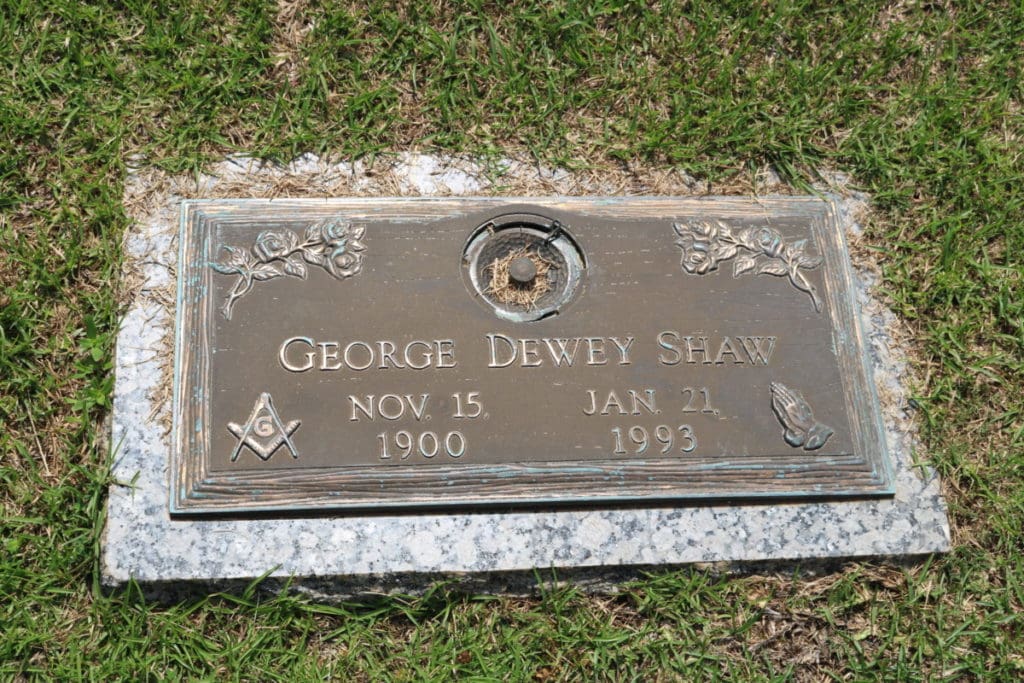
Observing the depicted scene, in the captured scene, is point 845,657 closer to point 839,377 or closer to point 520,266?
point 839,377

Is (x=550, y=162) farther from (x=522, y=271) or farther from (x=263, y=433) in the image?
(x=263, y=433)

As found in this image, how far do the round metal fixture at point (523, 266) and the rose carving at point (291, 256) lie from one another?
0.33m

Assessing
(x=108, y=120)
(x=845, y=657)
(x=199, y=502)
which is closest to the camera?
(x=199, y=502)

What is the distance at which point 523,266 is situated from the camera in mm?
2406

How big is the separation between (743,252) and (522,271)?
66 centimetres

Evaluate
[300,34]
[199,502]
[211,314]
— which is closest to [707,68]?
[300,34]

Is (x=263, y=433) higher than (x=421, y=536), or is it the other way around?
(x=263, y=433)

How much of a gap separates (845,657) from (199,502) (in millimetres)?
1832

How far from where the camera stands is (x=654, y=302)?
2.43 metres

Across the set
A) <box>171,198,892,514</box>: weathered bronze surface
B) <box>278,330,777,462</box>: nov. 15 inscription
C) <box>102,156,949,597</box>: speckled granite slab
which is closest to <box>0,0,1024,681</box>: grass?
<box>102,156,949,597</box>: speckled granite slab

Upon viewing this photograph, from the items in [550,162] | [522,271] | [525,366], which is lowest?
[525,366]

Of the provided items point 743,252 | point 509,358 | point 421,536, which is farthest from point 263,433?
point 743,252

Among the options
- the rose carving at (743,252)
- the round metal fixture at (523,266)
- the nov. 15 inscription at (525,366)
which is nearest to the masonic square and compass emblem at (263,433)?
the nov. 15 inscription at (525,366)

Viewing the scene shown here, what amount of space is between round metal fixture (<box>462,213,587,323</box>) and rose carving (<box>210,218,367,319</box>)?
33 cm
